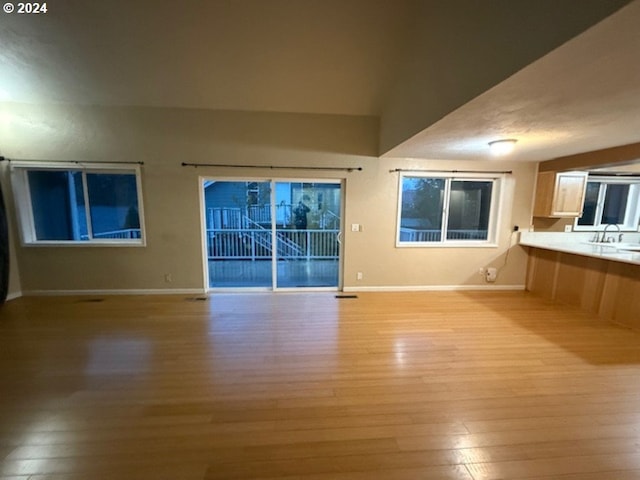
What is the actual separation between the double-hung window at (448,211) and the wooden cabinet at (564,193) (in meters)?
0.70

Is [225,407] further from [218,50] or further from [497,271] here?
[497,271]

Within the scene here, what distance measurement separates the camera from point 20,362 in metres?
2.41

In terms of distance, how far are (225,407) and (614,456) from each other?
242 centimetres

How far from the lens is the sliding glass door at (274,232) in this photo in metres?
4.31

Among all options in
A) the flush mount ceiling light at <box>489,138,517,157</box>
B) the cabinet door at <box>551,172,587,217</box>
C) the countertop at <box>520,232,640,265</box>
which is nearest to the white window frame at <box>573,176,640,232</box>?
the countertop at <box>520,232,640,265</box>

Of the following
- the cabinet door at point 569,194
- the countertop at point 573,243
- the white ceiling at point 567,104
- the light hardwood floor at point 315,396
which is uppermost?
the white ceiling at point 567,104

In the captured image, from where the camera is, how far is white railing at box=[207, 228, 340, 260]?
4772mm

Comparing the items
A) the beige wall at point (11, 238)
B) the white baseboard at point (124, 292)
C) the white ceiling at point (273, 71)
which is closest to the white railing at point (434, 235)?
the white ceiling at point (273, 71)

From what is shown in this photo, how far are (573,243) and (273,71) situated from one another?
5.26 metres

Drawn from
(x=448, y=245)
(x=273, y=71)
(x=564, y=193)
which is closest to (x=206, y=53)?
(x=273, y=71)

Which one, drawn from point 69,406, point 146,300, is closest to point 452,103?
point 69,406

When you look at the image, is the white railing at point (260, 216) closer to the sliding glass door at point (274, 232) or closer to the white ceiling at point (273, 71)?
the sliding glass door at point (274, 232)

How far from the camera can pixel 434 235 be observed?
4.55 meters

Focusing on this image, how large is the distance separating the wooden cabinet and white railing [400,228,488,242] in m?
0.99
